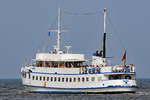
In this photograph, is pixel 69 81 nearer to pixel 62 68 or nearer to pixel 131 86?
pixel 62 68

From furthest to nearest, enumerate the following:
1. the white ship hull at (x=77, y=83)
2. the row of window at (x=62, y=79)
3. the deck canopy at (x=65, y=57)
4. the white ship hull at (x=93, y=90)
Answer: the deck canopy at (x=65, y=57)
the row of window at (x=62, y=79)
the white ship hull at (x=93, y=90)
the white ship hull at (x=77, y=83)

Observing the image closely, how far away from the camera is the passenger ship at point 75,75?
265 feet

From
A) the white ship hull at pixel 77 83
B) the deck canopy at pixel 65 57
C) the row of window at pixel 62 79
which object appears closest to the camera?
the white ship hull at pixel 77 83

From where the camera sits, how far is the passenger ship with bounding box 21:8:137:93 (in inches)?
3184

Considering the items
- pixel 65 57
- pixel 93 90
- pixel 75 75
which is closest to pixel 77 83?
pixel 75 75

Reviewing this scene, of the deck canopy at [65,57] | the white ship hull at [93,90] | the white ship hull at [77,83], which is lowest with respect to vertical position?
the white ship hull at [93,90]

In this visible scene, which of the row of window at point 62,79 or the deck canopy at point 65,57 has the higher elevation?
the deck canopy at point 65,57

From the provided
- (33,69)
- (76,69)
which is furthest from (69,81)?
(33,69)

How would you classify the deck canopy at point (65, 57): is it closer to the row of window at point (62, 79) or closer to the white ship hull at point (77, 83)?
the white ship hull at point (77, 83)

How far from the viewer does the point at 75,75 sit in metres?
83.5

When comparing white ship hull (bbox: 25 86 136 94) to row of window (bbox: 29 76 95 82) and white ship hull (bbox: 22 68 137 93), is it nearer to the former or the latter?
white ship hull (bbox: 22 68 137 93)

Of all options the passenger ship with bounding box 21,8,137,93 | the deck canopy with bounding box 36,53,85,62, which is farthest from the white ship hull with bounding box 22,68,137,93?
the deck canopy with bounding box 36,53,85,62

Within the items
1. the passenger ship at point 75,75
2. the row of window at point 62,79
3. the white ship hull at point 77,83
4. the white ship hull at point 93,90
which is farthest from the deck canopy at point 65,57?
the white ship hull at point 93,90

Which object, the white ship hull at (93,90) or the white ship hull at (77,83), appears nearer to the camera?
the white ship hull at (77,83)
